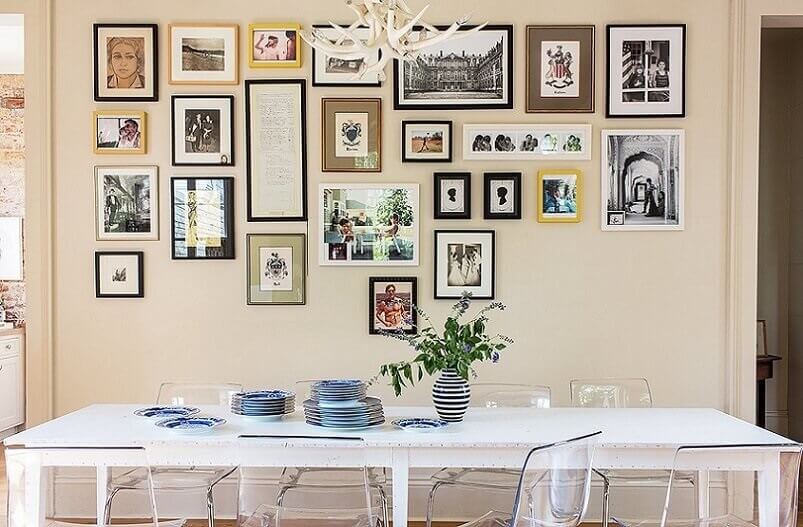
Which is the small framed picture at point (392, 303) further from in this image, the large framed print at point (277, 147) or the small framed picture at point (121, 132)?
the small framed picture at point (121, 132)

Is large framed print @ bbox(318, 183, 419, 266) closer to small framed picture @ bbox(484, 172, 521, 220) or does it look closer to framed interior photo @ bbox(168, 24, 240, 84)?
small framed picture @ bbox(484, 172, 521, 220)

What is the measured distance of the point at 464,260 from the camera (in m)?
3.95

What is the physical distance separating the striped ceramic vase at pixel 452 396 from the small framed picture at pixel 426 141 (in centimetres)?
130

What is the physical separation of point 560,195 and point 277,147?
4.60 ft

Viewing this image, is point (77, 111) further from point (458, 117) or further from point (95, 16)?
point (458, 117)

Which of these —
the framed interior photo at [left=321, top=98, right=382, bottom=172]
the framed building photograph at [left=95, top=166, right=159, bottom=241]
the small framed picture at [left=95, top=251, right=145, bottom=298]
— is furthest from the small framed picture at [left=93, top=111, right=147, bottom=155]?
the framed interior photo at [left=321, top=98, right=382, bottom=172]

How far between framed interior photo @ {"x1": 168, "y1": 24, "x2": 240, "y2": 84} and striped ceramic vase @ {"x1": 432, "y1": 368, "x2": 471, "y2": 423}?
75.1 inches

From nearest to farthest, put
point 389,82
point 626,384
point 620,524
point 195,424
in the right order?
point 620,524
point 195,424
point 626,384
point 389,82

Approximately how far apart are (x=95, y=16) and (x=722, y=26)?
10.1 feet

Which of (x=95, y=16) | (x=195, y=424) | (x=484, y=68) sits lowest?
(x=195, y=424)

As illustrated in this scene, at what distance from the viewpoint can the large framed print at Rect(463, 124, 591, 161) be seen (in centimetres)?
392

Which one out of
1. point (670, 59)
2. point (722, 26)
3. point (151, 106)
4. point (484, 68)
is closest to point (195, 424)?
point (151, 106)

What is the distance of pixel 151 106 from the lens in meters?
4.00

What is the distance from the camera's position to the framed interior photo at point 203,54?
397 centimetres
